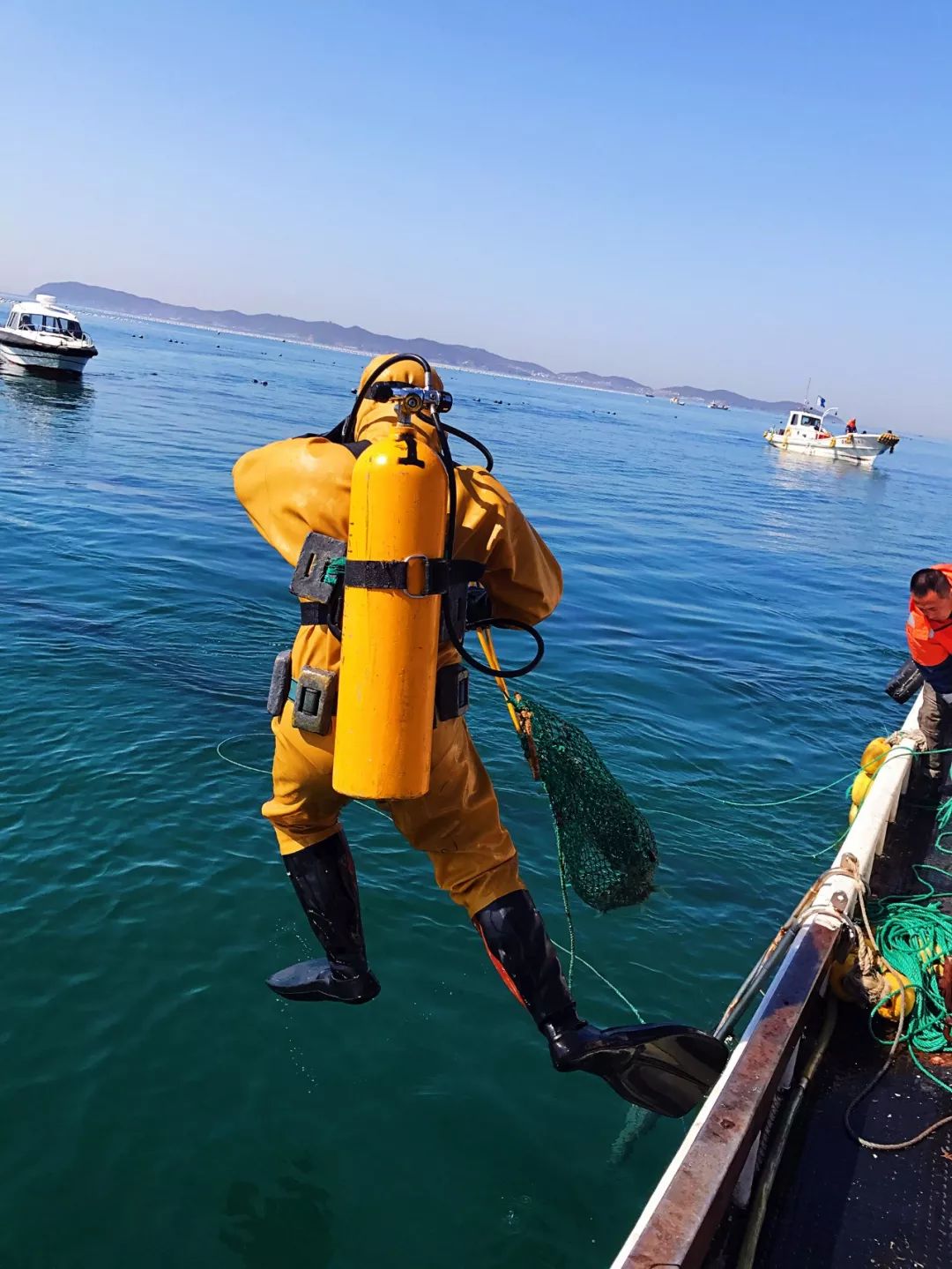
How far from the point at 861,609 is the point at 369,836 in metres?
15.5

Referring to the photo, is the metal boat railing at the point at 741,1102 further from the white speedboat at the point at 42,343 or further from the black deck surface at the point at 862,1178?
the white speedboat at the point at 42,343

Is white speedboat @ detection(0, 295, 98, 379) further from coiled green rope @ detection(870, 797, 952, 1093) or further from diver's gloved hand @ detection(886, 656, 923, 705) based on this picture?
coiled green rope @ detection(870, 797, 952, 1093)

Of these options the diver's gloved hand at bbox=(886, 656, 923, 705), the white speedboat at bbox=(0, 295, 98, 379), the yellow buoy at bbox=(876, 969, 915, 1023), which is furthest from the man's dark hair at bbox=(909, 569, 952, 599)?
the white speedboat at bbox=(0, 295, 98, 379)

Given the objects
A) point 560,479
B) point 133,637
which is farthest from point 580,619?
point 560,479

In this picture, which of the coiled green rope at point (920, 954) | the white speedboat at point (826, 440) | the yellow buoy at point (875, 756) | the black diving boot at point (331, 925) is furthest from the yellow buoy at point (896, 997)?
the white speedboat at point (826, 440)

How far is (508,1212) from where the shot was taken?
3.92 metres

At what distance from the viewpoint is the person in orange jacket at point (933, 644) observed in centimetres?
651

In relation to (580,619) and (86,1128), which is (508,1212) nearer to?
(86,1128)

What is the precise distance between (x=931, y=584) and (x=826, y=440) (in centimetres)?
6543

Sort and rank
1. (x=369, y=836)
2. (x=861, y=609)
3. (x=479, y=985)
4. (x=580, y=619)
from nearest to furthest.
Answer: (x=479, y=985), (x=369, y=836), (x=580, y=619), (x=861, y=609)

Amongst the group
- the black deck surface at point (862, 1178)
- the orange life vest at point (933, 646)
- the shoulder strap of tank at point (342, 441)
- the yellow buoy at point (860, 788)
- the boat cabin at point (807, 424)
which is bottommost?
the black deck surface at point (862, 1178)

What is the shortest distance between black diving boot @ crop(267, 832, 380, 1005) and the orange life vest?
4957 millimetres

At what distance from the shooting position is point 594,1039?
3383 millimetres

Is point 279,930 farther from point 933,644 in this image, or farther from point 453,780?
point 933,644
